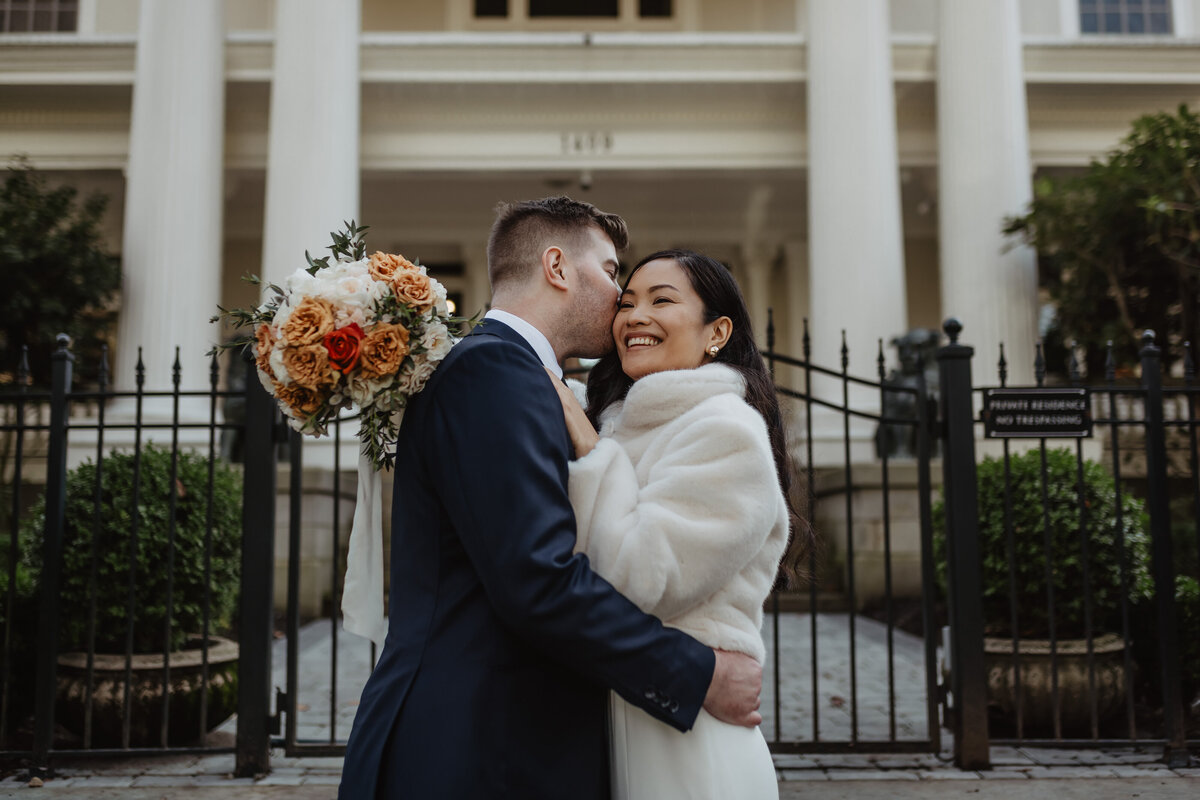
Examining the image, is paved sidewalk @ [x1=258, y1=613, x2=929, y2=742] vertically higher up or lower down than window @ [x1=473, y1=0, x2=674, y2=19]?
lower down

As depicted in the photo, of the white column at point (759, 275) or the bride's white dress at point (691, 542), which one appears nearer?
the bride's white dress at point (691, 542)

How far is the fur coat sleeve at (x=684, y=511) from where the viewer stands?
6.34 feet

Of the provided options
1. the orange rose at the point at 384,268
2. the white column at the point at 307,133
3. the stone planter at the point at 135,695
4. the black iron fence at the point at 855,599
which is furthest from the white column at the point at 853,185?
the orange rose at the point at 384,268

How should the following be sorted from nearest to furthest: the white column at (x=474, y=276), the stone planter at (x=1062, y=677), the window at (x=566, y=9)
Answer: the stone planter at (x=1062, y=677) < the window at (x=566, y=9) < the white column at (x=474, y=276)

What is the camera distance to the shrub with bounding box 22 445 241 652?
543cm

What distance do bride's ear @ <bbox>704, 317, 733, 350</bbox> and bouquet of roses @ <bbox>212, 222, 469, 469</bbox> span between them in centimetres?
64

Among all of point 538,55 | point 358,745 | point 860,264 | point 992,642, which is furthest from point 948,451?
point 538,55

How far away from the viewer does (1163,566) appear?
518 cm

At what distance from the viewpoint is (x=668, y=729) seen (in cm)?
205

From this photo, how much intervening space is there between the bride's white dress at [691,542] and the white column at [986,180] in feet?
34.7

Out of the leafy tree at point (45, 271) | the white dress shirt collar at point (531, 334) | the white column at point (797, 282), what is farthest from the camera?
the white column at point (797, 282)

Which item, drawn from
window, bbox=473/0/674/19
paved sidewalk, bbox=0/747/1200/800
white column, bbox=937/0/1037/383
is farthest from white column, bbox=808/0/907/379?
paved sidewalk, bbox=0/747/1200/800

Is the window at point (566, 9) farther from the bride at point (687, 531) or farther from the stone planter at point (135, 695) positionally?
the bride at point (687, 531)

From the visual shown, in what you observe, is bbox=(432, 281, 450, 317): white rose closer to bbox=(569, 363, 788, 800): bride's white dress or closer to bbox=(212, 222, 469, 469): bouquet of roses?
bbox=(212, 222, 469, 469): bouquet of roses
